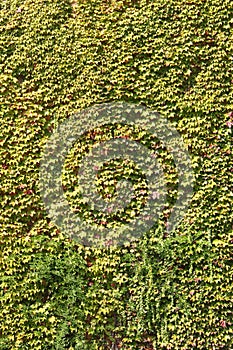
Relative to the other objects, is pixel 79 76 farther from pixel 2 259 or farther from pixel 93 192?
pixel 2 259

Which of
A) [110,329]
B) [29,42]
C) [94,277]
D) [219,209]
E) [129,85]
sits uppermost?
[29,42]

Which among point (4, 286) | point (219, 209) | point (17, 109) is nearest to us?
point (219, 209)

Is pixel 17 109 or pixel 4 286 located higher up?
pixel 17 109

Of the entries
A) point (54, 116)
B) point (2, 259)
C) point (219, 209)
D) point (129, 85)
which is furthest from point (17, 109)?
point (219, 209)

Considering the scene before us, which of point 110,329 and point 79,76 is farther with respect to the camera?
point 79,76

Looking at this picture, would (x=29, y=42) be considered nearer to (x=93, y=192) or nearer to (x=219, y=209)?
(x=93, y=192)

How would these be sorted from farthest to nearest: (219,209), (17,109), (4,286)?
1. (17,109)
2. (4,286)
3. (219,209)
